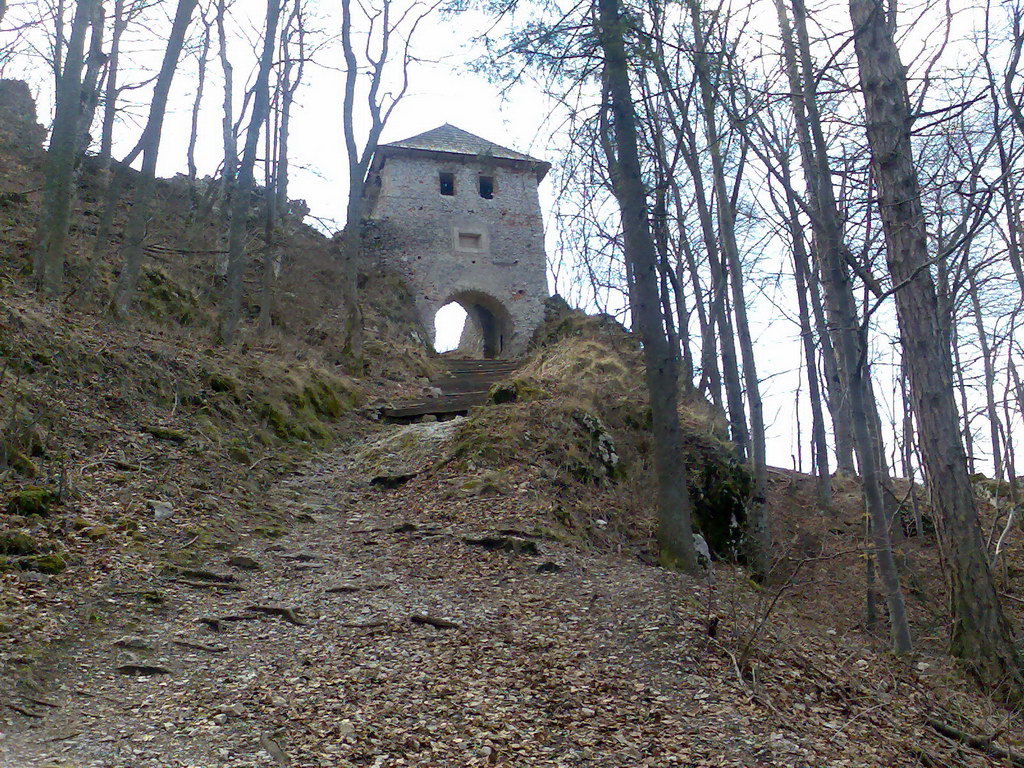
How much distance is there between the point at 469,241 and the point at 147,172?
39.7ft

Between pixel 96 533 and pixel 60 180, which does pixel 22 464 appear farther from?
pixel 60 180

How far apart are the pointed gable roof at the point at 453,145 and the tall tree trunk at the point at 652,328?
1384cm

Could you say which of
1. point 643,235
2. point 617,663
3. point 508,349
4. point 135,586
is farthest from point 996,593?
point 508,349

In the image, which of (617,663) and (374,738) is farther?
(617,663)

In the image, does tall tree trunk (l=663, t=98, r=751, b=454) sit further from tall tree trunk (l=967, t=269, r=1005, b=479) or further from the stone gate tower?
the stone gate tower

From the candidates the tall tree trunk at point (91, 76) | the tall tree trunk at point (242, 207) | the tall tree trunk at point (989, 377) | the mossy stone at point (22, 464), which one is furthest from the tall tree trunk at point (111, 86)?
the tall tree trunk at point (989, 377)

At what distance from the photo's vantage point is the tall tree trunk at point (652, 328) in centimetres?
748

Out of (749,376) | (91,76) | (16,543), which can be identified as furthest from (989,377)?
(91,76)

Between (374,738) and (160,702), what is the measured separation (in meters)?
1.16

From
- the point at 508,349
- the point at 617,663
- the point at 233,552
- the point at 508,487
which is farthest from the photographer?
the point at 508,349

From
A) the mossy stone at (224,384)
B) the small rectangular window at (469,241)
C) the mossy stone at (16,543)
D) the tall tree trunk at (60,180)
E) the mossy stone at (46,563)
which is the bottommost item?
the mossy stone at (46,563)

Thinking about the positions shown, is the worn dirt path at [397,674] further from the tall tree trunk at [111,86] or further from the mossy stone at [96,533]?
the tall tree trunk at [111,86]

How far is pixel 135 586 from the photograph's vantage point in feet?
17.7

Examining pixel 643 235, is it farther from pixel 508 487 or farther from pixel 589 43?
pixel 508 487
